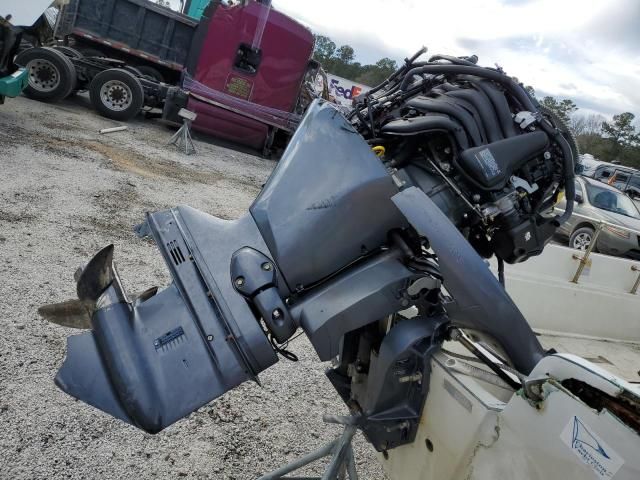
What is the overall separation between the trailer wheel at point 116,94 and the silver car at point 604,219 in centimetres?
802

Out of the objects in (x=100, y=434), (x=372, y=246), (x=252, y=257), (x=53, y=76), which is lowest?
(x=100, y=434)

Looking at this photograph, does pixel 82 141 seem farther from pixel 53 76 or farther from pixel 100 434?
pixel 100 434

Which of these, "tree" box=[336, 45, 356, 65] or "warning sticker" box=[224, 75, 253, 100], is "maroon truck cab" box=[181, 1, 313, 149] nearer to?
"warning sticker" box=[224, 75, 253, 100]

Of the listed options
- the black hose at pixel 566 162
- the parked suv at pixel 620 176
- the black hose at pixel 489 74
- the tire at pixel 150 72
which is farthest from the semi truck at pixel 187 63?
the parked suv at pixel 620 176

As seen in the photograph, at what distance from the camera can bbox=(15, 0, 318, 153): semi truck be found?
29.3 feet

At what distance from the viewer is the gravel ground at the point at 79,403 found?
2.14 m

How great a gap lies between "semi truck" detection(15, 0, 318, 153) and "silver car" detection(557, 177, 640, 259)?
564 centimetres

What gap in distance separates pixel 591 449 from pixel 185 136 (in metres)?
8.34

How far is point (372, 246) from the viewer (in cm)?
159

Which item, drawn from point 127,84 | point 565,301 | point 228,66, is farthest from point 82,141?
point 565,301

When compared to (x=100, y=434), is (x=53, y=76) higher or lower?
higher

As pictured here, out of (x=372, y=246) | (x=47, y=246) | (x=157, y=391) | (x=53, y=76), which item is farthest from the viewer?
(x=53, y=76)

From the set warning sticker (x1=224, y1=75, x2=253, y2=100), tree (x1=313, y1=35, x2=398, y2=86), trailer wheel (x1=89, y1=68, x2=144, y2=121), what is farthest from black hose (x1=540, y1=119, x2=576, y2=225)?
tree (x1=313, y1=35, x2=398, y2=86)

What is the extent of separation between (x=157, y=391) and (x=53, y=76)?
8872mm
